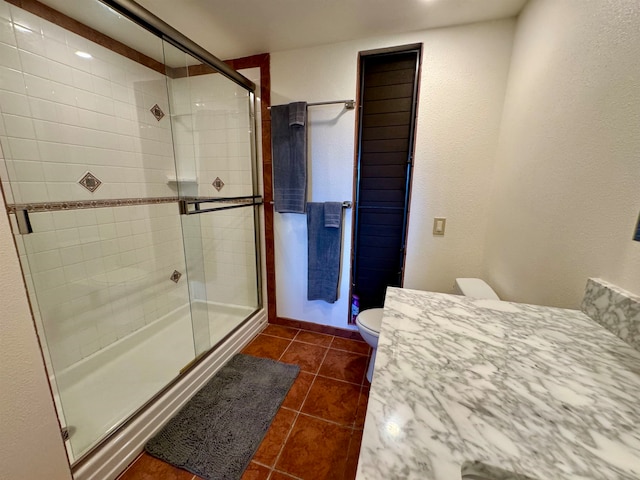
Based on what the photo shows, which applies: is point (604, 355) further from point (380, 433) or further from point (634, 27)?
point (634, 27)

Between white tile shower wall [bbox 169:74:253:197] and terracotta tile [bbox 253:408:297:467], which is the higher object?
white tile shower wall [bbox 169:74:253:197]

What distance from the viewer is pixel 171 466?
1155mm

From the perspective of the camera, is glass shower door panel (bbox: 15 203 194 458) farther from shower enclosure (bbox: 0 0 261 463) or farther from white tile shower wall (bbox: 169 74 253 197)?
white tile shower wall (bbox: 169 74 253 197)

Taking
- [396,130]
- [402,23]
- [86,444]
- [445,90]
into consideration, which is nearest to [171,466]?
[86,444]

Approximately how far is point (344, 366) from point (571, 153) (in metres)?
1.69

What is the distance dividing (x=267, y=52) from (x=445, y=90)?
129 centimetres

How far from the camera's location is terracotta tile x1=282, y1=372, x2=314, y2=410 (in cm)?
149

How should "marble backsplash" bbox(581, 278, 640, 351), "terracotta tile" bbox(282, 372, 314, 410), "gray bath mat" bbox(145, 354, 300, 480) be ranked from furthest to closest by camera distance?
"terracotta tile" bbox(282, 372, 314, 410) → "gray bath mat" bbox(145, 354, 300, 480) → "marble backsplash" bbox(581, 278, 640, 351)

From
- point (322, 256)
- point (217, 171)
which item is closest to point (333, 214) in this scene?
point (322, 256)

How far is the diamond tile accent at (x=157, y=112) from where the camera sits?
191cm

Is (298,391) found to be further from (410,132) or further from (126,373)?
(410,132)

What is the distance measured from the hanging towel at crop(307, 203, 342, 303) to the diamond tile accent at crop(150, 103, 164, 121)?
135 cm

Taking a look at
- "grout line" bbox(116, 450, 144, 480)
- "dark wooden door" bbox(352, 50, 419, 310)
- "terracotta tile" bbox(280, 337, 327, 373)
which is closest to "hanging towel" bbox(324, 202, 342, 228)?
"dark wooden door" bbox(352, 50, 419, 310)

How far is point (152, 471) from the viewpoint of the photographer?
1.14 meters
